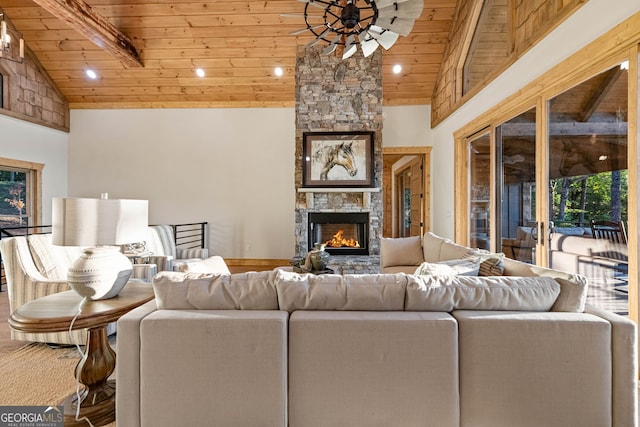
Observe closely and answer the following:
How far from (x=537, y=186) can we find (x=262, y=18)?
4563 mm

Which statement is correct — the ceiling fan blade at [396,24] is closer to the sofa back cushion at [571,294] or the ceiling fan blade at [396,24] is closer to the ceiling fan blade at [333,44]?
the ceiling fan blade at [333,44]

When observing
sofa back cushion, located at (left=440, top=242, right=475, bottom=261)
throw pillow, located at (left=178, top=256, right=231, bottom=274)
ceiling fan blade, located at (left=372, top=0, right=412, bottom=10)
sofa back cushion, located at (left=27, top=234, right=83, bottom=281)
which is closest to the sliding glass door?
sofa back cushion, located at (left=440, top=242, right=475, bottom=261)

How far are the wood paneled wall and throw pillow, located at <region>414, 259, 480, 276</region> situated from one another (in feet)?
7.62

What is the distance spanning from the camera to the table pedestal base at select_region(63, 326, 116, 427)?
72.0 inches

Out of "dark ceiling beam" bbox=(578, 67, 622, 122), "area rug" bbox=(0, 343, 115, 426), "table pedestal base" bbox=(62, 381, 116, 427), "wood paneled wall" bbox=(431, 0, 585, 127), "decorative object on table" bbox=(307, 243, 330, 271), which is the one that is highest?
"wood paneled wall" bbox=(431, 0, 585, 127)

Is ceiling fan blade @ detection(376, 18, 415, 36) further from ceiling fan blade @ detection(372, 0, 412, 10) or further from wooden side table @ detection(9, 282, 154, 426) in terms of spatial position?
wooden side table @ detection(9, 282, 154, 426)

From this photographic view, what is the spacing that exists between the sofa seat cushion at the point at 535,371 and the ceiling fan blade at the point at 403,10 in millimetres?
2578

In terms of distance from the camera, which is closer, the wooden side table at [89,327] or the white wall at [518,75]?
the wooden side table at [89,327]

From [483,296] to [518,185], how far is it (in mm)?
2800

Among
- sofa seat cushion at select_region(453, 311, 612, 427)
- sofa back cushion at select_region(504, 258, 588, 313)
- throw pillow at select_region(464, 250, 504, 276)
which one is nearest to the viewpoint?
sofa seat cushion at select_region(453, 311, 612, 427)

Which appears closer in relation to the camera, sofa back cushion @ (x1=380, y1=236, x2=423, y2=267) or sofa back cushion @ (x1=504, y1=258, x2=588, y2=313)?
sofa back cushion @ (x1=504, y1=258, x2=588, y2=313)

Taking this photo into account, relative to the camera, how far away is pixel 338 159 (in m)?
5.71

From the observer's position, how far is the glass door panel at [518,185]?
3.54 meters

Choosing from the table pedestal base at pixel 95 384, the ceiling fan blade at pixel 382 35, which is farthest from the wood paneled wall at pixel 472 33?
the table pedestal base at pixel 95 384
